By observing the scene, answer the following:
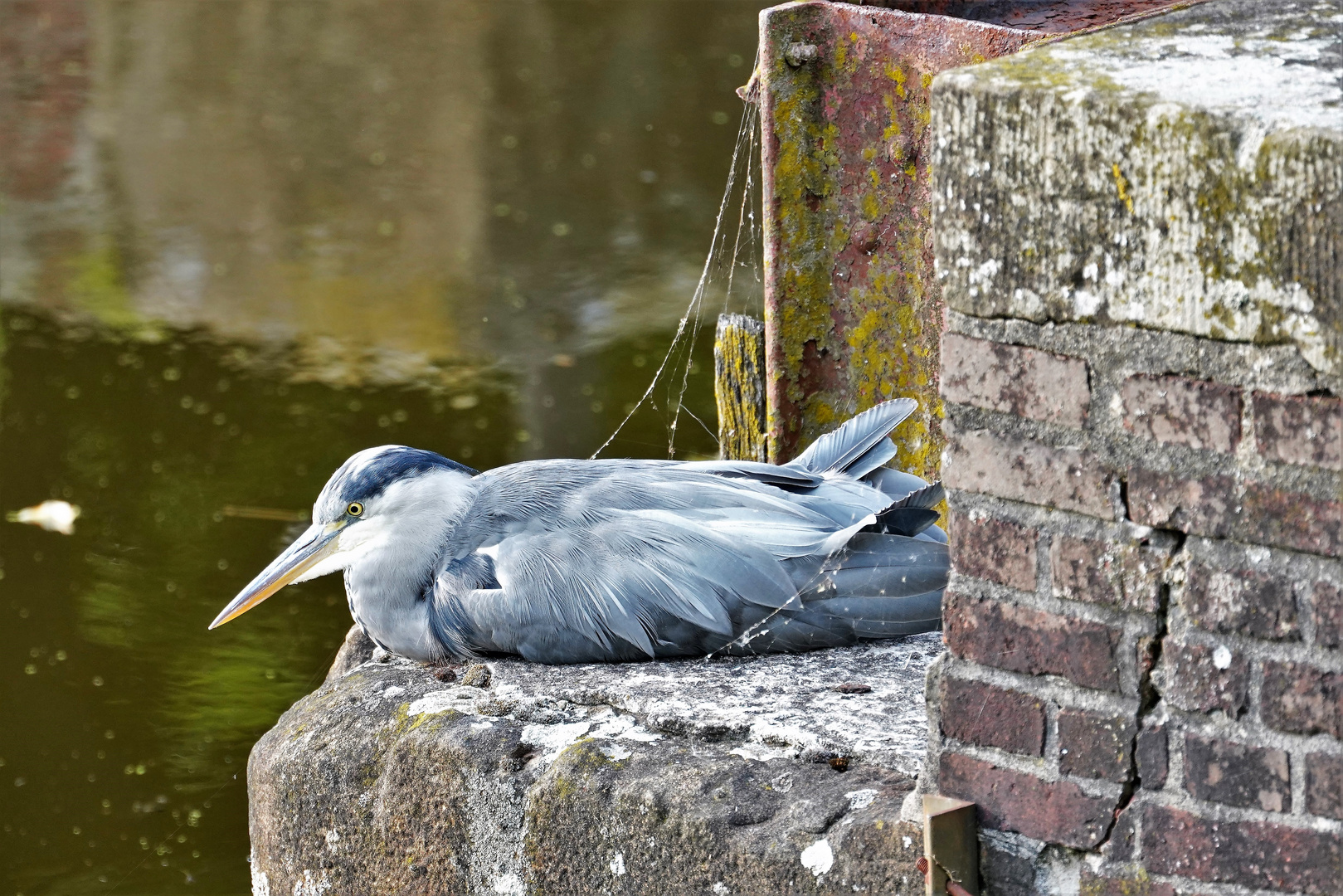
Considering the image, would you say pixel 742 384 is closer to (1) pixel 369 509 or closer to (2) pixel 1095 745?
(1) pixel 369 509

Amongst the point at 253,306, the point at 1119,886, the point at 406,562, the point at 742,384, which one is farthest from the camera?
the point at 253,306

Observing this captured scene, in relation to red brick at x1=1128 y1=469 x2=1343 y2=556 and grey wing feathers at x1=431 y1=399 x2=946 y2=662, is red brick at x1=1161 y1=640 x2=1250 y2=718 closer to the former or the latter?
red brick at x1=1128 y1=469 x2=1343 y2=556

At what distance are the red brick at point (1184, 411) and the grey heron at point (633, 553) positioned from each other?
0.89 metres

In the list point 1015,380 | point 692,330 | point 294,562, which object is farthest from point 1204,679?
point 692,330

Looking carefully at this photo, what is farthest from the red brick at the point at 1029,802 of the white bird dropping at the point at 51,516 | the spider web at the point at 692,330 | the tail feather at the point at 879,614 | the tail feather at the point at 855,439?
the white bird dropping at the point at 51,516

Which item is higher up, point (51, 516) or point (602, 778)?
point (602, 778)

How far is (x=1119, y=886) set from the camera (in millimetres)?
1747

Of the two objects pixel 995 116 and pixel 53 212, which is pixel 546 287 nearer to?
pixel 53 212

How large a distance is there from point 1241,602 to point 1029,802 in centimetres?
33

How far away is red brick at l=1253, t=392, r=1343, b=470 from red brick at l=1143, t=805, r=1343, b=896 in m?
0.36

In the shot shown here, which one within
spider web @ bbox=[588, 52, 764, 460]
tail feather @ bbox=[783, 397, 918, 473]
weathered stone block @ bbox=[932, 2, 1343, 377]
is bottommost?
spider web @ bbox=[588, 52, 764, 460]

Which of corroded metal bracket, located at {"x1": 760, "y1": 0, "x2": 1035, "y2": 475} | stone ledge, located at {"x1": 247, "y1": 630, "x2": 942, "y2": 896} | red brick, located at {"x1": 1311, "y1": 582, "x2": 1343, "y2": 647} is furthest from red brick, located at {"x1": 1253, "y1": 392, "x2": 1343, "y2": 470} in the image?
corroded metal bracket, located at {"x1": 760, "y1": 0, "x2": 1035, "y2": 475}

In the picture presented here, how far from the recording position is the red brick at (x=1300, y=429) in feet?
4.98

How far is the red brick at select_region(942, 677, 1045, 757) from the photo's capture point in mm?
1771
